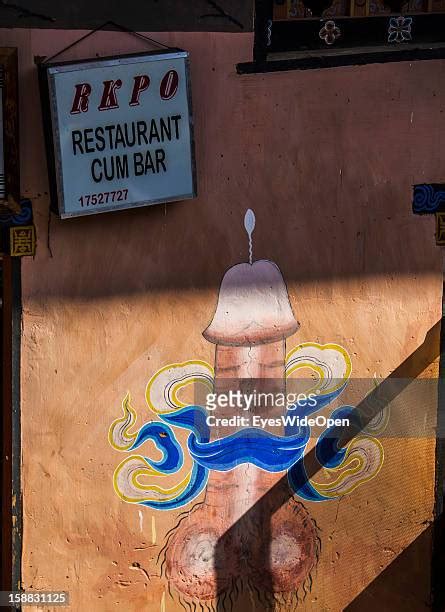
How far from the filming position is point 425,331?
15.3 feet

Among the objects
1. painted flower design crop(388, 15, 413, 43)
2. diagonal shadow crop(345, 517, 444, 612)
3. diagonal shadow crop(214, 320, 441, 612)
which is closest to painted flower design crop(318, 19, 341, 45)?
painted flower design crop(388, 15, 413, 43)

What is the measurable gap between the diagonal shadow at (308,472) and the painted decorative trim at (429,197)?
0.67 meters

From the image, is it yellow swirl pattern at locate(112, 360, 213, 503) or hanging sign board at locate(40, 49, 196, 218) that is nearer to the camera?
hanging sign board at locate(40, 49, 196, 218)

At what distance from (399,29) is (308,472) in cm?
261

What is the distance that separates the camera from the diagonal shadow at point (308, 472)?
4660 millimetres

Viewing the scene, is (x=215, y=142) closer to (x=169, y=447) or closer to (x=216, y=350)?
(x=216, y=350)

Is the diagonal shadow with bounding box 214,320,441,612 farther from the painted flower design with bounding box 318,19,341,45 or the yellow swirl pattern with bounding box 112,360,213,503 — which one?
the painted flower design with bounding box 318,19,341,45

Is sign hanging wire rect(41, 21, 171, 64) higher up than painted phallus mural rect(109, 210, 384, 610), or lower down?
higher up

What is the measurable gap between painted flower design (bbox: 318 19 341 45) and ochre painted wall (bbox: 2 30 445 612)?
7.7 inches

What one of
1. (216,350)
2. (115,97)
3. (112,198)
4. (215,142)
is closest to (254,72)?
(215,142)

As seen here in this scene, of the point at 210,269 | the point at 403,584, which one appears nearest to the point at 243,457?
the point at 210,269

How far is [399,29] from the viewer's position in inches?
179

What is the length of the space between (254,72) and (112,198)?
109cm

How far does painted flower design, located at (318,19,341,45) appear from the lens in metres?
4.54
